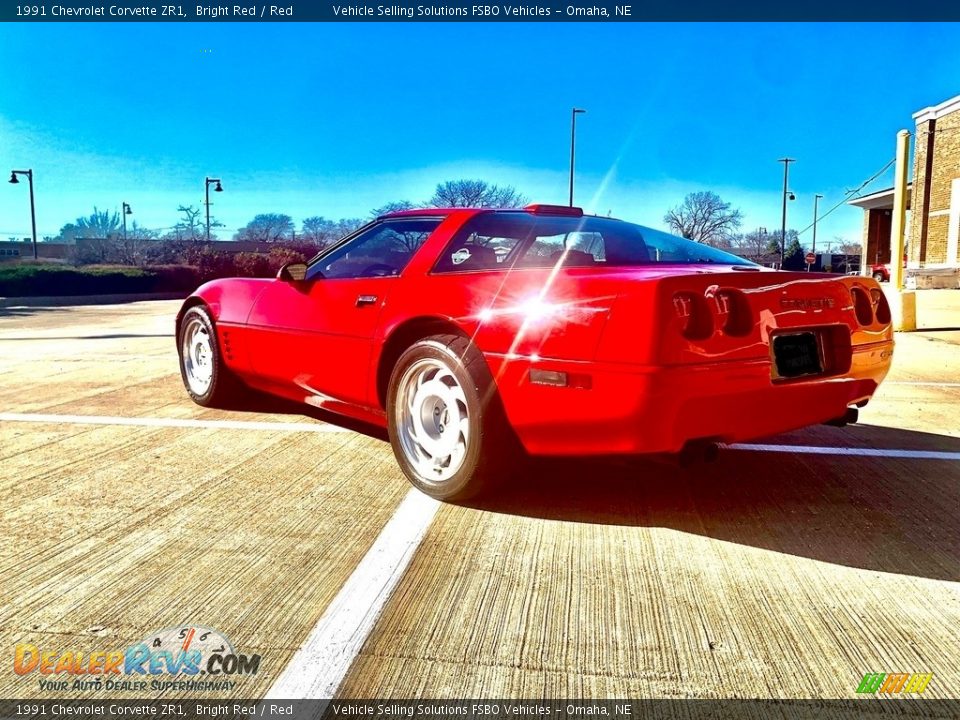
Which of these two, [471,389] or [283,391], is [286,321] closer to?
[283,391]

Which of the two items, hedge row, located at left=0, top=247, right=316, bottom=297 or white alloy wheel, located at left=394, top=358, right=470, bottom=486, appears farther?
hedge row, located at left=0, top=247, right=316, bottom=297

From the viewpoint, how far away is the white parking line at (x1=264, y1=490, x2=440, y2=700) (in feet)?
6.40

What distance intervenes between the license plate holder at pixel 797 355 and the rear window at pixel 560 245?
1.95 ft

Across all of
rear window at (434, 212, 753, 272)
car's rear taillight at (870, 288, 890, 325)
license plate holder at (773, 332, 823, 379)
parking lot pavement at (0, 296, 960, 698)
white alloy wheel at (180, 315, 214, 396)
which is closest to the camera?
parking lot pavement at (0, 296, 960, 698)

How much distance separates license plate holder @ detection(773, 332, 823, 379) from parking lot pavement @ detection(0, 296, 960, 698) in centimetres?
62

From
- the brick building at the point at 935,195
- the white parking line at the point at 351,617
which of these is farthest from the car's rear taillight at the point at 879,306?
the brick building at the point at 935,195

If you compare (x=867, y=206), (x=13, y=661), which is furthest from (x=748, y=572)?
(x=867, y=206)

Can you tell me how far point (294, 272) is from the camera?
4516 millimetres

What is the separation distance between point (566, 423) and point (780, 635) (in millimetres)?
1093

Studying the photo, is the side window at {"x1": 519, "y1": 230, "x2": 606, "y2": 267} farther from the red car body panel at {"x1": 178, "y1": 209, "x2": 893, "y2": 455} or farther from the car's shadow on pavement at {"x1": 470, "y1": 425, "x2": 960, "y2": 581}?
the car's shadow on pavement at {"x1": 470, "y1": 425, "x2": 960, "y2": 581}

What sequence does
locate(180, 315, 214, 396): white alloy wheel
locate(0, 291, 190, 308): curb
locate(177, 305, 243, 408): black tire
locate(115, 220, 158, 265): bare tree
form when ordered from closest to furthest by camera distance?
1. locate(177, 305, 243, 408): black tire
2. locate(180, 315, 214, 396): white alloy wheel
3. locate(0, 291, 190, 308): curb
4. locate(115, 220, 158, 265): bare tree

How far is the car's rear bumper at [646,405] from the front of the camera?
2809mm

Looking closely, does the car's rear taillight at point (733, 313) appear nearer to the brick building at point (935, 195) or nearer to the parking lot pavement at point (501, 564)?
the parking lot pavement at point (501, 564)

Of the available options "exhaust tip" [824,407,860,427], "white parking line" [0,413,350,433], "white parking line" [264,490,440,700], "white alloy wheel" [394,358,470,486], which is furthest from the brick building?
"white parking line" [264,490,440,700]
